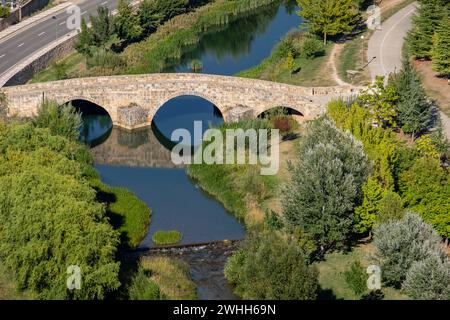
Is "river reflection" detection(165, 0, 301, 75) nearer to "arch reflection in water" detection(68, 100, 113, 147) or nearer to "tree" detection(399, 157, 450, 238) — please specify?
"arch reflection in water" detection(68, 100, 113, 147)

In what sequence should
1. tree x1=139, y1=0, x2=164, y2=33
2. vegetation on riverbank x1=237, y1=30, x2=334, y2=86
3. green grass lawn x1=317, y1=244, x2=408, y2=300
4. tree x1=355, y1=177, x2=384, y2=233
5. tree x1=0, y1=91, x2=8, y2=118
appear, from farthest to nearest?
tree x1=139, y1=0, x2=164, y2=33, vegetation on riverbank x1=237, y1=30, x2=334, y2=86, tree x1=0, y1=91, x2=8, y2=118, tree x1=355, y1=177, x2=384, y2=233, green grass lawn x1=317, y1=244, x2=408, y2=300

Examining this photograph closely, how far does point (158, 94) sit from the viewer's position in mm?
79875

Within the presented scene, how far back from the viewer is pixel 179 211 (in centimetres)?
6575

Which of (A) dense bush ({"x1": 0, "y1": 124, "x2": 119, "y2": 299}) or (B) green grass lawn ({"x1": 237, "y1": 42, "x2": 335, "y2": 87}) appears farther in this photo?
(B) green grass lawn ({"x1": 237, "y1": 42, "x2": 335, "y2": 87})

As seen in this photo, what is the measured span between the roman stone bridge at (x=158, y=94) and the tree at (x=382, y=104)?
451cm

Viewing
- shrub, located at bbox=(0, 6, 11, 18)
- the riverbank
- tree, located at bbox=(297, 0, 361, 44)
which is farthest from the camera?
shrub, located at bbox=(0, 6, 11, 18)

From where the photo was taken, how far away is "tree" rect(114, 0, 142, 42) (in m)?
96.5

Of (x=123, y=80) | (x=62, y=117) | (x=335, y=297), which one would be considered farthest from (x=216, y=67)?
(x=335, y=297)

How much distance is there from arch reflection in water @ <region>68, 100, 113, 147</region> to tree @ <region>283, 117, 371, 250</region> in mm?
27726

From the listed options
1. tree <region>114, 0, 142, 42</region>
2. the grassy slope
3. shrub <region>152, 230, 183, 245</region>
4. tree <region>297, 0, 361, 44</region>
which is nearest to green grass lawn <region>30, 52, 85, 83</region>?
tree <region>114, 0, 142, 42</region>

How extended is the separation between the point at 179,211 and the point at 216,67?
1349 inches

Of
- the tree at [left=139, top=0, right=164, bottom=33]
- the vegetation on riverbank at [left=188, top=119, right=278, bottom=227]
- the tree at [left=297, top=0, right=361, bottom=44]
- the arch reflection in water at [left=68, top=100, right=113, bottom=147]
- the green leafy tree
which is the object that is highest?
the tree at [left=139, top=0, right=164, bottom=33]

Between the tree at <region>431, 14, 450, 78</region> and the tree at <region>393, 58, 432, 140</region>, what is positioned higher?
the tree at <region>431, 14, 450, 78</region>

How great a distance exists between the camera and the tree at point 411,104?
7025 centimetres
